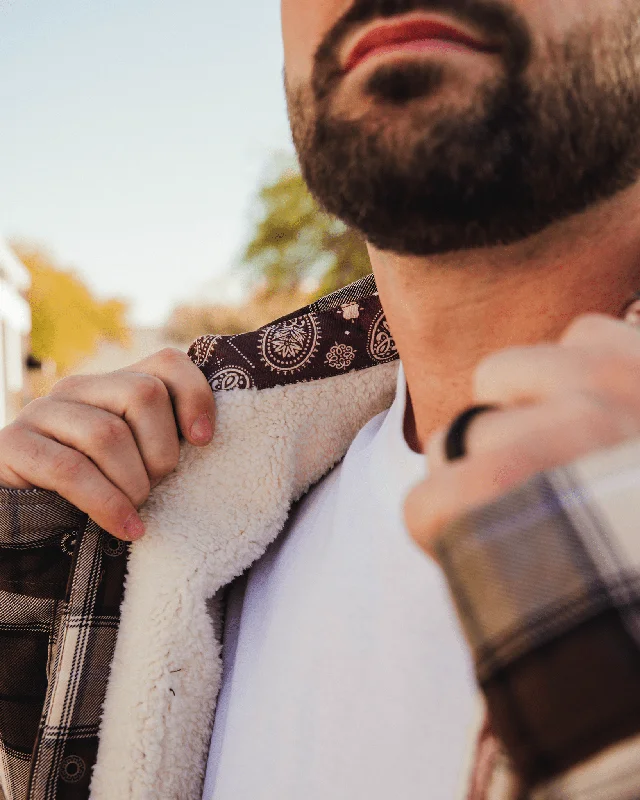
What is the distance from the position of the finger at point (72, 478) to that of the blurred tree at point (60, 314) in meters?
24.4

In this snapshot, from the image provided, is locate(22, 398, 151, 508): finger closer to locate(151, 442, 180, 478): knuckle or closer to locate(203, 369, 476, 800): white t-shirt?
locate(151, 442, 180, 478): knuckle

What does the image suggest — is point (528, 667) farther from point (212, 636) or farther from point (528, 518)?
point (212, 636)

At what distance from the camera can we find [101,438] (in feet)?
3.52

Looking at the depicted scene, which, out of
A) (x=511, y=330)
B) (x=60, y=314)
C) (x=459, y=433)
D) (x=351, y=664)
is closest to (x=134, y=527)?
(x=351, y=664)

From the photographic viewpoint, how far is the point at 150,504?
3.90ft

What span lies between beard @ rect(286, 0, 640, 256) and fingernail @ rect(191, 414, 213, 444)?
0.49 metres

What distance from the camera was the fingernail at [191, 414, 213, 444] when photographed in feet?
3.89

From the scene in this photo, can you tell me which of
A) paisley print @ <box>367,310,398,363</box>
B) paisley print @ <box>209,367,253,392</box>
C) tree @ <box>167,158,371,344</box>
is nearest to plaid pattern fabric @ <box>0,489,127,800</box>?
paisley print @ <box>209,367,253,392</box>

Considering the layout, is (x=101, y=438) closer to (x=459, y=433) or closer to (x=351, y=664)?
(x=351, y=664)

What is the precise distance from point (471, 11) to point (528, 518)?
776mm

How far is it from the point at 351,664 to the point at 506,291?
596mm

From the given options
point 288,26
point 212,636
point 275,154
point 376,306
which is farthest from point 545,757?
point 275,154

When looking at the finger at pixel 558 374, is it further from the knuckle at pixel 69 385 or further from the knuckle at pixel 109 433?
the knuckle at pixel 69 385

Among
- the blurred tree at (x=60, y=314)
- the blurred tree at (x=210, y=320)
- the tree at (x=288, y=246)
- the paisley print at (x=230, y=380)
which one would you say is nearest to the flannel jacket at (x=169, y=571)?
the paisley print at (x=230, y=380)
